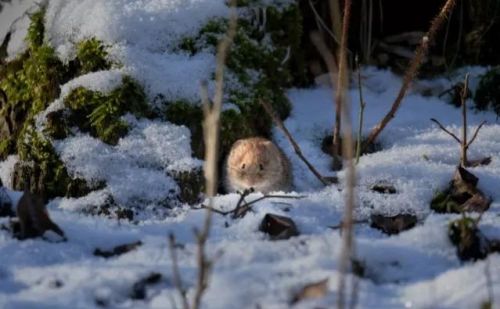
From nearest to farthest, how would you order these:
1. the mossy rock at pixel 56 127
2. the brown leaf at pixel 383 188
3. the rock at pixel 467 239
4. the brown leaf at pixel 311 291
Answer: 1. the brown leaf at pixel 311 291
2. the rock at pixel 467 239
3. the brown leaf at pixel 383 188
4. the mossy rock at pixel 56 127

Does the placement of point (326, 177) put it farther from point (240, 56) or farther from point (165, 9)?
point (165, 9)

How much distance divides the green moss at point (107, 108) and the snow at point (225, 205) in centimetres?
4

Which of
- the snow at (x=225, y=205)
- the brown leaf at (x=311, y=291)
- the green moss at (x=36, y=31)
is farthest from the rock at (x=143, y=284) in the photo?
the green moss at (x=36, y=31)

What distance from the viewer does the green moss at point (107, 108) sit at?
389cm

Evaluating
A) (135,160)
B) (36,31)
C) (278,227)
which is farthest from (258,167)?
(36,31)

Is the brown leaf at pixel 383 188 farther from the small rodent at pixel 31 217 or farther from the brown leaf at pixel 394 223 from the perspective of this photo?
the small rodent at pixel 31 217

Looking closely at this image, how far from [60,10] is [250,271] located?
Result: 94.0 inches

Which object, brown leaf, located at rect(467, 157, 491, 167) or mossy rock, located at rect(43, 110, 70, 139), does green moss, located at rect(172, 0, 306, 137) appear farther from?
brown leaf, located at rect(467, 157, 491, 167)

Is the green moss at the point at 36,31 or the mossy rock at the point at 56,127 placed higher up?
the green moss at the point at 36,31

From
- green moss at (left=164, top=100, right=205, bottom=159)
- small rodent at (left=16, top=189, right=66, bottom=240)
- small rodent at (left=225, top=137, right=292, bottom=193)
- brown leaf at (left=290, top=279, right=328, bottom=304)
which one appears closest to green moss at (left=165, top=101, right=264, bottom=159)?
green moss at (left=164, top=100, right=205, bottom=159)

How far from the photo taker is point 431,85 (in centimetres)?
512

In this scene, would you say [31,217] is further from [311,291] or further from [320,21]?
[320,21]

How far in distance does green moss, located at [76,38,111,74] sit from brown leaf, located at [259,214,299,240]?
1572mm

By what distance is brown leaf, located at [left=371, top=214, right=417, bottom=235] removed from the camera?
117 inches
